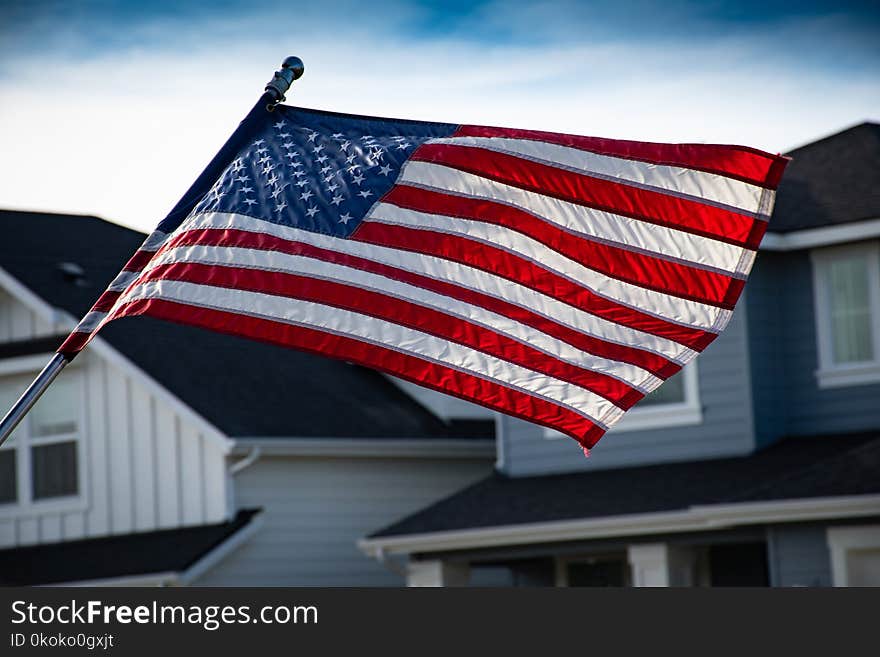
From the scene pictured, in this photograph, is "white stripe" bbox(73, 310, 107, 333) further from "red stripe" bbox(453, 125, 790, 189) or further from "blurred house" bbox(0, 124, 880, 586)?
"blurred house" bbox(0, 124, 880, 586)

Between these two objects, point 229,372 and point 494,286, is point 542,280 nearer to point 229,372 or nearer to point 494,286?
point 494,286

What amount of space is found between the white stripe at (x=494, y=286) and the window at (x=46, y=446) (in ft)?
46.9

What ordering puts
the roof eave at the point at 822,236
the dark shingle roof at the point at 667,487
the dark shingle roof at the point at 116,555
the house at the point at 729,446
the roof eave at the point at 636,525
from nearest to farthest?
the roof eave at the point at 636,525, the dark shingle roof at the point at 667,487, the house at the point at 729,446, the roof eave at the point at 822,236, the dark shingle roof at the point at 116,555

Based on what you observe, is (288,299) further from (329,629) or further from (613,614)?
(613,614)

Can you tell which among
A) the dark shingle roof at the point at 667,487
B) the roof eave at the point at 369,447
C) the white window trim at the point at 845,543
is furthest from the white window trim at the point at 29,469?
the white window trim at the point at 845,543

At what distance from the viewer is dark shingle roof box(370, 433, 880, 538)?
17.0 m

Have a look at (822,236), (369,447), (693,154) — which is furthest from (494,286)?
(369,447)

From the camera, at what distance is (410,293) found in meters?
8.14

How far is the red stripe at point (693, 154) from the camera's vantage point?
810 centimetres

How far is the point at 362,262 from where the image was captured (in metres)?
8.09

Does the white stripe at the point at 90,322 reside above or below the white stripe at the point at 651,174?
below

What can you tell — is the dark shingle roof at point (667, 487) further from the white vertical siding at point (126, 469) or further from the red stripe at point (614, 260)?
the red stripe at point (614, 260)

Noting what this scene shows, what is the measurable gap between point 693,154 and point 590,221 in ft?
1.93

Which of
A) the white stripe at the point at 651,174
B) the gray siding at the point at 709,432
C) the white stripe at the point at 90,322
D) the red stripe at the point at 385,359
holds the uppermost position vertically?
the gray siding at the point at 709,432
